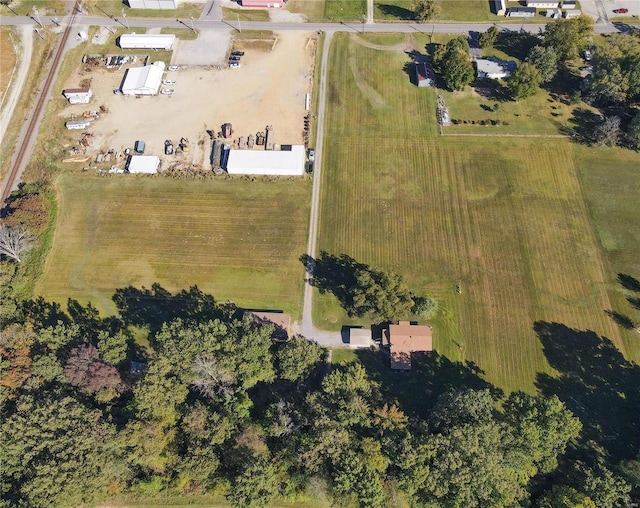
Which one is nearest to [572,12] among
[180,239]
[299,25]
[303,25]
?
[303,25]

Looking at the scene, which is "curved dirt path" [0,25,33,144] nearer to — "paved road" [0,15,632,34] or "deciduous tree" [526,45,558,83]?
"paved road" [0,15,632,34]

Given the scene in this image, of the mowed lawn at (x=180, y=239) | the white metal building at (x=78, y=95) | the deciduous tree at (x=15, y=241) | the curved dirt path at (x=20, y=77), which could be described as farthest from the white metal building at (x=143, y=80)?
the deciduous tree at (x=15, y=241)

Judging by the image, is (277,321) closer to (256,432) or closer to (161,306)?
(256,432)

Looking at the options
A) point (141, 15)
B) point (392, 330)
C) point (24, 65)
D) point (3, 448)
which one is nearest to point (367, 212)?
point (392, 330)

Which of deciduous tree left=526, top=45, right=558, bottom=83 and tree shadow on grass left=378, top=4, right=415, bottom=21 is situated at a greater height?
tree shadow on grass left=378, top=4, right=415, bottom=21

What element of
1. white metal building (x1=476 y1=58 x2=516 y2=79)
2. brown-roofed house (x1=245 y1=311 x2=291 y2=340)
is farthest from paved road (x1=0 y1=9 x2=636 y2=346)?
brown-roofed house (x1=245 y1=311 x2=291 y2=340)
